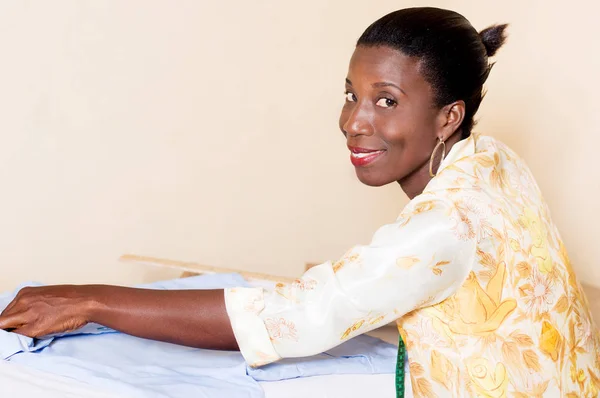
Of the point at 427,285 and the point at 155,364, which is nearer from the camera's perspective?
the point at 427,285

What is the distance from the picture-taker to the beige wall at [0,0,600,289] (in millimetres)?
2611

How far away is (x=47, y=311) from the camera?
4.44 feet

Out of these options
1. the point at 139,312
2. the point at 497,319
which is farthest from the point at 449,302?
the point at 139,312

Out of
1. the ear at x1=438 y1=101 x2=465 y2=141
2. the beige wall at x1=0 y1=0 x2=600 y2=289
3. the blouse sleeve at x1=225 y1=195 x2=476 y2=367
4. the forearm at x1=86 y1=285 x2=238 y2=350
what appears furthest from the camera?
the beige wall at x1=0 y1=0 x2=600 y2=289

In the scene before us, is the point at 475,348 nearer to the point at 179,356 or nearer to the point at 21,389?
the point at 179,356

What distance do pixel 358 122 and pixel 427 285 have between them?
376 mm

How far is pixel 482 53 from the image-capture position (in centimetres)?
142

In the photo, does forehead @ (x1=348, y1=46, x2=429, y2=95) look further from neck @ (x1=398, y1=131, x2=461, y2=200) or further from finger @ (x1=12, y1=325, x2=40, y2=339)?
finger @ (x1=12, y1=325, x2=40, y2=339)

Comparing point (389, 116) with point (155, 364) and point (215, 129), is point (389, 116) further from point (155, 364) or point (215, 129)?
point (215, 129)

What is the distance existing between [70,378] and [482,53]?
1.02 metres

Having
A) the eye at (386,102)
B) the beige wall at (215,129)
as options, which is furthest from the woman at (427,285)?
the beige wall at (215,129)

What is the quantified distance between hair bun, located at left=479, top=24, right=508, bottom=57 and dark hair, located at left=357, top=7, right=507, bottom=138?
0.18ft

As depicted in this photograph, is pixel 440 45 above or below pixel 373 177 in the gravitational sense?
above

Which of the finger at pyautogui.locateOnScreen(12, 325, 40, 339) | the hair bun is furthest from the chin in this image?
the finger at pyautogui.locateOnScreen(12, 325, 40, 339)
